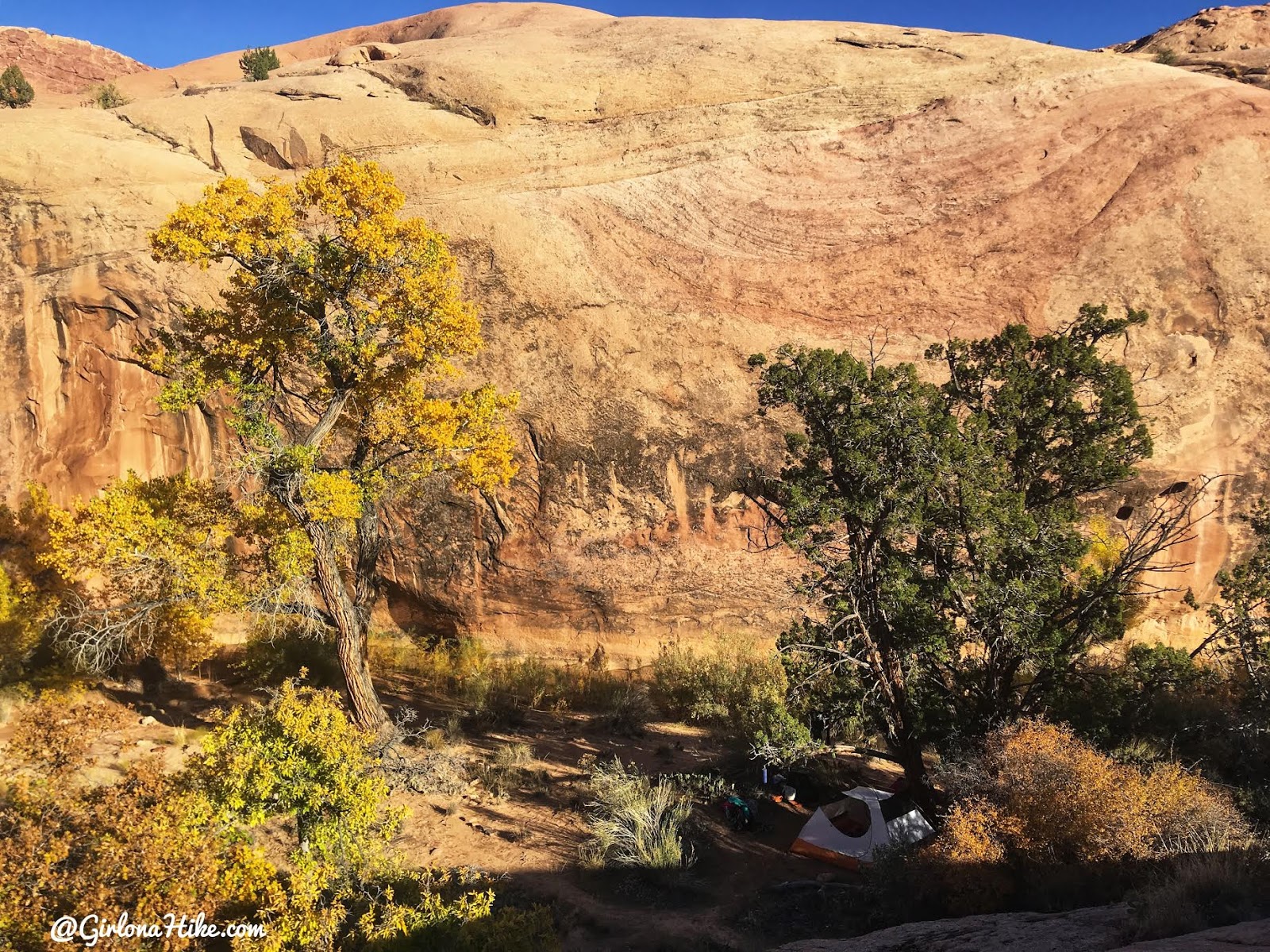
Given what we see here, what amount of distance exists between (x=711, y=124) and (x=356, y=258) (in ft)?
42.1

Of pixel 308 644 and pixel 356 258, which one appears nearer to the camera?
pixel 356 258

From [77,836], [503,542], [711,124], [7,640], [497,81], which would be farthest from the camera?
[497,81]

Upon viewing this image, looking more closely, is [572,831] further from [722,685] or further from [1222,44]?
[1222,44]

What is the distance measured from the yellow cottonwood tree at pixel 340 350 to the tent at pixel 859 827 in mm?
7119

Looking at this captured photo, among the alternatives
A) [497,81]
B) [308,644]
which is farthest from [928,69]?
[308,644]

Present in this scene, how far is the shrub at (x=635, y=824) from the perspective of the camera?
35.1 ft

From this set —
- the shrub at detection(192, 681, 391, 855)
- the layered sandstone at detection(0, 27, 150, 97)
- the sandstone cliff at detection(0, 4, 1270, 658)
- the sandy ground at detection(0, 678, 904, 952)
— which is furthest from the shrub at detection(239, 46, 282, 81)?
the shrub at detection(192, 681, 391, 855)

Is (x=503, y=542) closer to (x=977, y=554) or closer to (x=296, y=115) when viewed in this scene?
(x=977, y=554)

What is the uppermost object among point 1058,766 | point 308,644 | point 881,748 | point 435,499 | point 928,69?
point 928,69

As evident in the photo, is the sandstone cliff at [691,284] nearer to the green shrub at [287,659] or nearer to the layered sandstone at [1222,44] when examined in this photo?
the green shrub at [287,659]

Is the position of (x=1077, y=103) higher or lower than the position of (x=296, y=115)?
lower

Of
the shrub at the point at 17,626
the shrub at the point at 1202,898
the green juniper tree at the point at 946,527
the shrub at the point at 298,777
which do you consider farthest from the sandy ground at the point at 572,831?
the shrub at the point at 1202,898

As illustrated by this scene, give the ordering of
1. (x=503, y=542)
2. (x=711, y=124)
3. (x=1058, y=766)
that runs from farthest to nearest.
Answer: (x=711, y=124), (x=503, y=542), (x=1058, y=766)

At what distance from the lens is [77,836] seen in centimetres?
591
